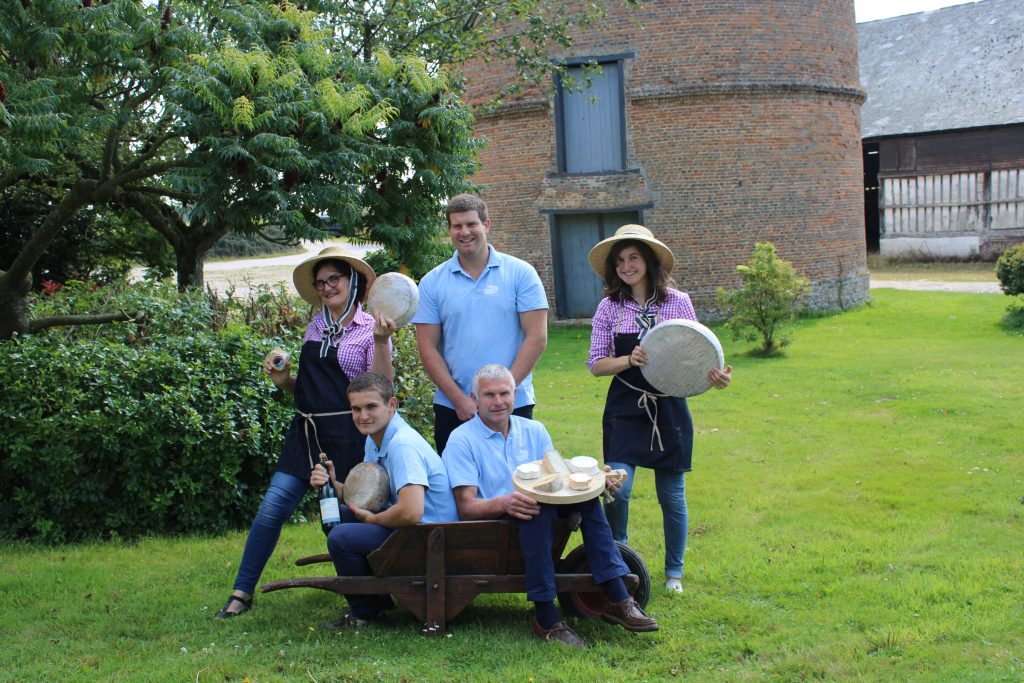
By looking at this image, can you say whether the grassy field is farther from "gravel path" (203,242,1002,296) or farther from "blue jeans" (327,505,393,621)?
"gravel path" (203,242,1002,296)

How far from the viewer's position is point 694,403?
12203mm

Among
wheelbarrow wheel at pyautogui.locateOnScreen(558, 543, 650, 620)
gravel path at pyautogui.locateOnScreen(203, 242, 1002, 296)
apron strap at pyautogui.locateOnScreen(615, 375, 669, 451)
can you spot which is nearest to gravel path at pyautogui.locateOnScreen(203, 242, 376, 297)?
gravel path at pyautogui.locateOnScreen(203, 242, 1002, 296)

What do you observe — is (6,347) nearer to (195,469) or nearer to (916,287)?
(195,469)

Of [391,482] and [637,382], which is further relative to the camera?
[637,382]

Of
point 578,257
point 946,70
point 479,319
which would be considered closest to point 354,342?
point 479,319

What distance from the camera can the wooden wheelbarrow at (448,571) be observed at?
4.77m

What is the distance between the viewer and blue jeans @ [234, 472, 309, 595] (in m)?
5.25

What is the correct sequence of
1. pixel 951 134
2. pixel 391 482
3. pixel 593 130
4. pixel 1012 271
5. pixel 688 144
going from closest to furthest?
pixel 391 482
pixel 1012 271
pixel 688 144
pixel 593 130
pixel 951 134

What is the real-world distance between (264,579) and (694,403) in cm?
732

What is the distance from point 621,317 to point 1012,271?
1439 cm

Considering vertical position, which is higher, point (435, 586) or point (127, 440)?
point (127, 440)

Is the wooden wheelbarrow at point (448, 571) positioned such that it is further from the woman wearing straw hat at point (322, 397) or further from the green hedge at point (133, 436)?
the green hedge at point (133, 436)

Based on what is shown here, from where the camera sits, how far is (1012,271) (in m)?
17.3

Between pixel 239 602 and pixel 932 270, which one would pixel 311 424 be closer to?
pixel 239 602
